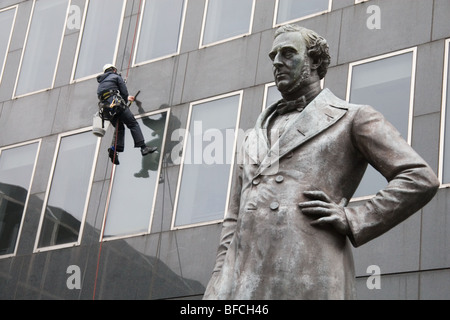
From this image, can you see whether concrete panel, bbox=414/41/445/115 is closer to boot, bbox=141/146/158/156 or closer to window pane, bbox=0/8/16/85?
boot, bbox=141/146/158/156

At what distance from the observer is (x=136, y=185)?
25766mm

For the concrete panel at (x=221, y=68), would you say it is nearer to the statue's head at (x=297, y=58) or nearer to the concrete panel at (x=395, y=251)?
the concrete panel at (x=395, y=251)

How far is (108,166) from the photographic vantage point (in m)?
26.5

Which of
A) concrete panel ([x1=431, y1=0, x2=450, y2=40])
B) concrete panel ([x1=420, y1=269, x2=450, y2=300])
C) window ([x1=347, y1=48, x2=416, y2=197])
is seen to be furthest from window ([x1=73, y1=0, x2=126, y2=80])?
concrete panel ([x1=420, y1=269, x2=450, y2=300])

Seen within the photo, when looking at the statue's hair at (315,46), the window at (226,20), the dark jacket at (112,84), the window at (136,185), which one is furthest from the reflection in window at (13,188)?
the statue's hair at (315,46)

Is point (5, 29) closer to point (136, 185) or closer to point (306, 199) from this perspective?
point (136, 185)

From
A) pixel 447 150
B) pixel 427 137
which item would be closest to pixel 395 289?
A: pixel 447 150

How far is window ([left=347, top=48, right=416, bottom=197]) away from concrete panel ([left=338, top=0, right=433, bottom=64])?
257 mm

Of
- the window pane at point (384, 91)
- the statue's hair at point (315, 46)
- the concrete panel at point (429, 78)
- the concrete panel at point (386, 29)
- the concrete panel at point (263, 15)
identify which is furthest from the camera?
the concrete panel at point (263, 15)

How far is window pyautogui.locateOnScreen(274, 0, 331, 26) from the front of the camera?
24547mm

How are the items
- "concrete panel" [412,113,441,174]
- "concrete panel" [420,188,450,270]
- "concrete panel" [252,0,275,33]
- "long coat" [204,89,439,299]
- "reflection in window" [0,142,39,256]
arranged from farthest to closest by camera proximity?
"reflection in window" [0,142,39,256]
"concrete panel" [252,0,275,33]
"concrete panel" [412,113,441,174]
"concrete panel" [420,188,450,270]
"long coat" [204,89,439,299]

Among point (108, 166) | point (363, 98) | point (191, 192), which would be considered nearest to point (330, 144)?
point (363, 98)

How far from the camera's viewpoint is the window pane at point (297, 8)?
80.7 feet
